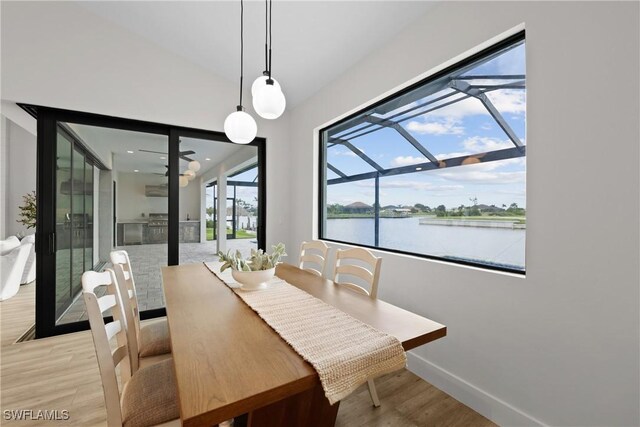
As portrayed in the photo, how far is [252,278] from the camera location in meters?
1.60

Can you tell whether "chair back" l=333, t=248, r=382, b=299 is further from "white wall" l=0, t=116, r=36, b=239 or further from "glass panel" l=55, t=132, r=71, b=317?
"white wall" l=0, t=116, r=36, b=239

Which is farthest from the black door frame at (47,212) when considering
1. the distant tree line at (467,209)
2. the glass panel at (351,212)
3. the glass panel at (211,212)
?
the distant tree line at (467,209)

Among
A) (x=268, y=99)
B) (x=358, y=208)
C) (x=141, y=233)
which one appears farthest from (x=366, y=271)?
(x=141, y=233)

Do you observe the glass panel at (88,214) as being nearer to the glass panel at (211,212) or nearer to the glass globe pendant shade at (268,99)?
the glass panel at (211,212)

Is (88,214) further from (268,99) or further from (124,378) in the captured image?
(268,99)

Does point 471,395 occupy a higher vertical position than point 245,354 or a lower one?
lower

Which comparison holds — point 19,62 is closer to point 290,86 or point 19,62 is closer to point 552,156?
point 290,86

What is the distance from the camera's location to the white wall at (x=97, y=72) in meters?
2.46

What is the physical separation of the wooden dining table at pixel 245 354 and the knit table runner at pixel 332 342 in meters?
0.04

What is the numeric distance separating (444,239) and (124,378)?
83.1 inches

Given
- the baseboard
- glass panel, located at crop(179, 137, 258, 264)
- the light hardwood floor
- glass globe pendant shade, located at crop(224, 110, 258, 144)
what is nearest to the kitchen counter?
glass panel, located at crop(179, 137, 258, 264)

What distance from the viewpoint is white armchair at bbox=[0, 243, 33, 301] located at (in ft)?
11.6

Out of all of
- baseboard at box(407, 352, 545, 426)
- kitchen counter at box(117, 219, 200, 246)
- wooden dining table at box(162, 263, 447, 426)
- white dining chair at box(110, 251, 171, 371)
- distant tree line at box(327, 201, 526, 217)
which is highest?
distant tree line at box(327, 201, 526, 217)

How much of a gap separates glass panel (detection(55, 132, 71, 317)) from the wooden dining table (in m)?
1.85
